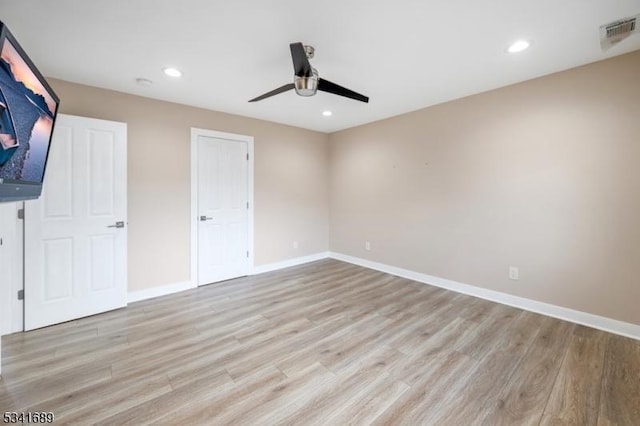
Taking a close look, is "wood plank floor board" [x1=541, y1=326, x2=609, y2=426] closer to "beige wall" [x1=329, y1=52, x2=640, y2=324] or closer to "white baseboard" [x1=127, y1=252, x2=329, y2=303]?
"beige wall" [x1=329, y1=52, x2=640, y2=324]

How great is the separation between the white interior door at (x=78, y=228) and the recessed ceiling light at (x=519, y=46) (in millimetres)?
3980

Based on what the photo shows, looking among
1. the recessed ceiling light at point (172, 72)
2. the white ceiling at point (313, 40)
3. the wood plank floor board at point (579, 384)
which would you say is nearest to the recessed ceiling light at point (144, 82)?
the white ceiling at point (313, 40)

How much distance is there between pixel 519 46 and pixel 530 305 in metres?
2.66

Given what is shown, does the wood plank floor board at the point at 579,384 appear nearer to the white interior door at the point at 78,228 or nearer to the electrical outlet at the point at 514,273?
the electrical outlet at the point at 514,273

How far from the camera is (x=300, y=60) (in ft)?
6.47

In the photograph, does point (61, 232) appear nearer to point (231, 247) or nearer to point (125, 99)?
point (125, 99)

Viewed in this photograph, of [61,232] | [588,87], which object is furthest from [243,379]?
[588,87]

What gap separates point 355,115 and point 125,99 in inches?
121

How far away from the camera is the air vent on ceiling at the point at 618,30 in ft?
6.39

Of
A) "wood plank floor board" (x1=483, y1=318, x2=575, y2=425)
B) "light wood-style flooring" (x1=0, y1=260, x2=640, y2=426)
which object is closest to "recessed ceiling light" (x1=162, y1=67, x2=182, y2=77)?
"light wood-style flooring" (x1=0, y1=260, x2=640, y2=426)

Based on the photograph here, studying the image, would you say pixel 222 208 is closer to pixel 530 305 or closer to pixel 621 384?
pixel 530 305

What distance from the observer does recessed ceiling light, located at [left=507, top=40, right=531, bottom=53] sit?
221cm

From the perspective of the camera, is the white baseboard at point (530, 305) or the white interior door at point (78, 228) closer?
the white baseboard at point (530, 305)

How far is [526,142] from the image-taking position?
2977 mm
